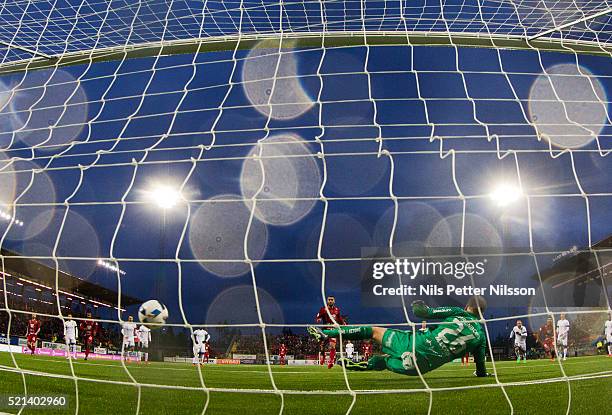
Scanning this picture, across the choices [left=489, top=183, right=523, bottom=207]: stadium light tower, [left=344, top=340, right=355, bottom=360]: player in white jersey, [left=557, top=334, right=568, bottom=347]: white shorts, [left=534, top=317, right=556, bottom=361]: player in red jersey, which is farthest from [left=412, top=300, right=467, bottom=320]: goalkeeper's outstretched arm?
[left=344, top=340, right=355, bottom=360]: player in white jersey

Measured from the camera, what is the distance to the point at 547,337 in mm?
10883

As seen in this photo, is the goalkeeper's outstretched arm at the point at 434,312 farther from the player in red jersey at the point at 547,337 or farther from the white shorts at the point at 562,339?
the player in red jersey at the point at 547,337

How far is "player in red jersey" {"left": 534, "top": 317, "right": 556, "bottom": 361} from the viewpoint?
1042cm

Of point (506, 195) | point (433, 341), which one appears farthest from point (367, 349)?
point (506, 195)

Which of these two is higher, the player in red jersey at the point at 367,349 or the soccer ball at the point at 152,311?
the soccer ball at the point at 152,311

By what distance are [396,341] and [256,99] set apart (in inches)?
81.7

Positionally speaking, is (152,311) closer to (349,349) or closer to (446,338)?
(446,338)

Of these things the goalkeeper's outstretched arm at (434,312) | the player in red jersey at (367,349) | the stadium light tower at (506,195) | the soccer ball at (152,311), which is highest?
the stadium light tower at (506,195)

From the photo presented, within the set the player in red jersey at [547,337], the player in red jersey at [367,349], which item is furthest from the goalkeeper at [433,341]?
the player in red jersey at [367,349]

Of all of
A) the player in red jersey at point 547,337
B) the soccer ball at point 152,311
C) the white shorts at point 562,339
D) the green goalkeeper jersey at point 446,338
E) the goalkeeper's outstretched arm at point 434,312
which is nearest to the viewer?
the goalkeeper's outstretched arm at point 434,312

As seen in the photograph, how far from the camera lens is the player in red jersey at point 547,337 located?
10.4 meters

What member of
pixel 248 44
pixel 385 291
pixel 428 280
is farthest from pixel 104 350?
pixel 248 44

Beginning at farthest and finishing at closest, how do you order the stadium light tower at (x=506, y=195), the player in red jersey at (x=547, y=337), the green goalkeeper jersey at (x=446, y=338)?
1. the player in red jersey at (x=547, y=337)
2. the green goalkeeper jersey at (x=446, y=338)
3. the stadium light tower at (x=506, y=195)

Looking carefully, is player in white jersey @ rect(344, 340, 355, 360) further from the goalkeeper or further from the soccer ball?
the goalkeeper
